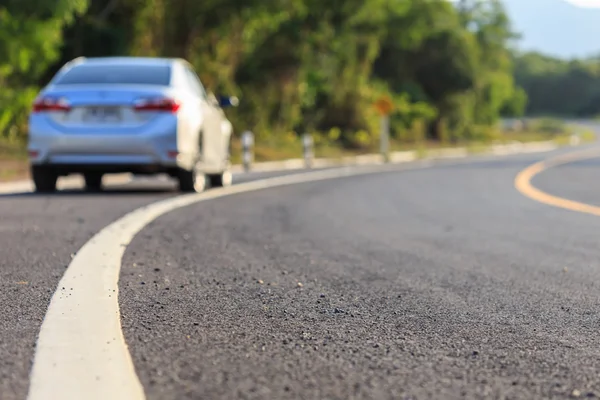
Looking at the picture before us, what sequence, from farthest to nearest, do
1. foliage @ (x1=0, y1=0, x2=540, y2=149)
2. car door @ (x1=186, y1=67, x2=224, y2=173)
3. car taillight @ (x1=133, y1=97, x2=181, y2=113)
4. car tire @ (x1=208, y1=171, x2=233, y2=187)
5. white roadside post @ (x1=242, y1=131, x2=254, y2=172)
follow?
white roadside post @ (x1=242, y1=131, x2=254, y2=172), foliage @ (x1=0, y1=0, x2=540, y2=149), car tire @ (x1=208, y1=171, x2=233, y2=187), car door @ (x1=186, y1=67, x2=224, y2=173), car taillight @ (x1=133, y1=97, x2=181, y2=113)

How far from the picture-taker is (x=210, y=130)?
13977 millimetres

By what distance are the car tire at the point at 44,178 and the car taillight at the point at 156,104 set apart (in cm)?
135

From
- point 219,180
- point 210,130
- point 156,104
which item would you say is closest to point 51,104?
point 156,104

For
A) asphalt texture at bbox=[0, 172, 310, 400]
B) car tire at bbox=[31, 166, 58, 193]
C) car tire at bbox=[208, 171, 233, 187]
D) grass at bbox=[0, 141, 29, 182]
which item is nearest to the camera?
asphalt texture at bbox=[0, 172, 310, 400]

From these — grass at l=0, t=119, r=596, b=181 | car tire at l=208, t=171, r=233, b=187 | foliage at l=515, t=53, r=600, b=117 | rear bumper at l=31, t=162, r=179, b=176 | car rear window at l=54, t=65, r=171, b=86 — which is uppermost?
car rear window at l=54, t=65, r=171, b=86

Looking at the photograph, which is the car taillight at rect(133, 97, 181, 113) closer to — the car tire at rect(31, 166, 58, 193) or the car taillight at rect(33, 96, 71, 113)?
the car taillight at rect(33, 96, 71, 113)

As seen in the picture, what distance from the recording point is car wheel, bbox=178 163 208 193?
12883mm

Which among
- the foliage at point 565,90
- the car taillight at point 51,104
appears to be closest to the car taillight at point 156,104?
the car taillight at point 51,104

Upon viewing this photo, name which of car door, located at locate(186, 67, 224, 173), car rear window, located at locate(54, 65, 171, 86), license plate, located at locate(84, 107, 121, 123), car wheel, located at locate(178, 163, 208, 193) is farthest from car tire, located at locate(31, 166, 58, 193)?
car door, located at locate(186, 67, 224, 173)

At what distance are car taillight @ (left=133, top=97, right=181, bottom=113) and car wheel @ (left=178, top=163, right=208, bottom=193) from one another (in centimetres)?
83

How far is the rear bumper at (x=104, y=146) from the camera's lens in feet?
39.9

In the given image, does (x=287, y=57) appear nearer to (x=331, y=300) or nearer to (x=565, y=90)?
(x=331, y=300)

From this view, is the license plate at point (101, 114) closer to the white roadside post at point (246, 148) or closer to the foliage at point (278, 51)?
the foliage at point (278, 51)

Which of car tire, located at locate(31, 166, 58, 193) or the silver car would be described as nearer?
the silver car
